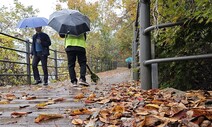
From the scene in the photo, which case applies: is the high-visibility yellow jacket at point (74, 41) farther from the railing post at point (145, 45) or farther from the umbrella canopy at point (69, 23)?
the railing post at point (145, 45)

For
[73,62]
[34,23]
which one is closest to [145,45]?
[73,62]

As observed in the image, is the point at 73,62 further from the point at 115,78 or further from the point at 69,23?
the point at 115,78

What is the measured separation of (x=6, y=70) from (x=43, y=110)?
6275mm

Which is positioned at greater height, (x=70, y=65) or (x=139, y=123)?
(x=70, y=65)

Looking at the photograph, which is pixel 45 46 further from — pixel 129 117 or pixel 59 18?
pixel 129 117

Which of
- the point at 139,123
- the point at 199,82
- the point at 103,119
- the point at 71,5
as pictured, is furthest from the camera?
the point at 71,5

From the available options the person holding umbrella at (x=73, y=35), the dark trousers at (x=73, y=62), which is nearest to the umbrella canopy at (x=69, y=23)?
the person holding umbrella at (x=73, y=35)

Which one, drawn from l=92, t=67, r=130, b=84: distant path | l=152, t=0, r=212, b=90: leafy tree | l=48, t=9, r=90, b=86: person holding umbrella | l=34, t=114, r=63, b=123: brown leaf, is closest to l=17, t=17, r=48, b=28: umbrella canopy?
l=48, t=9, r=90, b=86: person holding umbrella

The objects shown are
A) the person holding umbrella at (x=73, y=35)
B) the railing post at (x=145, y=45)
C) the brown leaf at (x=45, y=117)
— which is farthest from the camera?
the person holding umbrella at (x=73, y=35)

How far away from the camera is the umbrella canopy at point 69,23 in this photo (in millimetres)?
5622

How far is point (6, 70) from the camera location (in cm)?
820

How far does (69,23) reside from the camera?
5723mm

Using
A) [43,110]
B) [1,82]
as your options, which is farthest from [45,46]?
[43,110]

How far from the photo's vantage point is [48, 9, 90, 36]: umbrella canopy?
5622 mm
